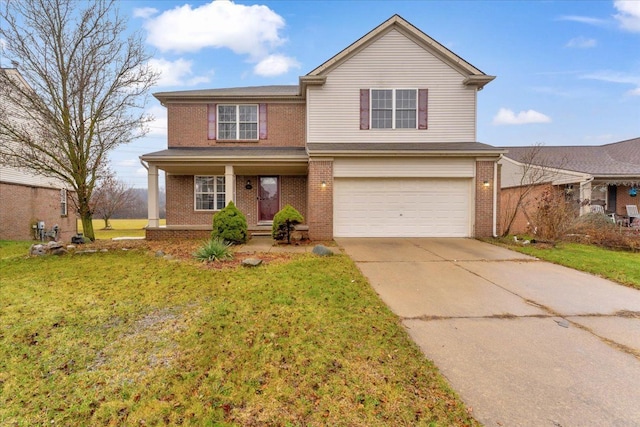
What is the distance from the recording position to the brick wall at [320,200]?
10562 millimetres

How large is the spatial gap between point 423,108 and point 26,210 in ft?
67.8

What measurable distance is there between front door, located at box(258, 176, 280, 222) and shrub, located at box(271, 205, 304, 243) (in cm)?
408

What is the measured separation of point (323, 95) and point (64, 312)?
1048cm

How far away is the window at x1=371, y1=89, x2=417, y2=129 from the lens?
Result: 11.9 metres

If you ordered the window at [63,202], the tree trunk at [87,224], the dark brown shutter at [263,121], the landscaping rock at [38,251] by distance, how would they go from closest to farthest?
the landscaping rock at [38,251] < the tree trunk at [87,224] < the dark brown shutter at [263,121] < the window at [63,202]

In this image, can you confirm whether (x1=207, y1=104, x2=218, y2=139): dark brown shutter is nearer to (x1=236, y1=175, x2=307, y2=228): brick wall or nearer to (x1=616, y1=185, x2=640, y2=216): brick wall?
(x1=236, y1=175, x2=307, y2=228): brick wall

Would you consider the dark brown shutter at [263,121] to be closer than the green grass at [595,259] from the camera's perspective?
No

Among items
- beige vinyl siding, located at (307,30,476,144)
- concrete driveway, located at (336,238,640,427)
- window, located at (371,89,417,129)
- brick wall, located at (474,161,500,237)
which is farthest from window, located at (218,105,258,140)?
brick wall, located at (474,161,500,237)

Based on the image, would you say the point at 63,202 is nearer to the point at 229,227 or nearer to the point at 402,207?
the point at 229,227

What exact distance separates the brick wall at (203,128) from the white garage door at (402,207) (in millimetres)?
4049

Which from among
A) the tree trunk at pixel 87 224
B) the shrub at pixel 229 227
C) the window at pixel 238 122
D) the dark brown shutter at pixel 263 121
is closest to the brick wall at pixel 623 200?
the dark brown shutter at pixel 263 121

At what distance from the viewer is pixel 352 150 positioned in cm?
1048

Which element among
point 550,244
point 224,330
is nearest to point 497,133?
point 550,244

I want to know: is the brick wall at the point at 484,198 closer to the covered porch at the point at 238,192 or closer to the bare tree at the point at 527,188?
the bare tree at the point at 527,188
